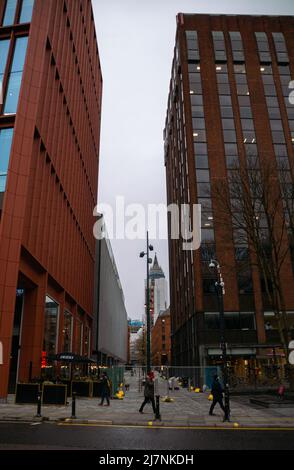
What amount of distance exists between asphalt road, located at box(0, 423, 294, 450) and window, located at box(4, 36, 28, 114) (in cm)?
1902

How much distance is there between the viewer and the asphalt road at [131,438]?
8637mm

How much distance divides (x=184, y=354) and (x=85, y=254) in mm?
20321

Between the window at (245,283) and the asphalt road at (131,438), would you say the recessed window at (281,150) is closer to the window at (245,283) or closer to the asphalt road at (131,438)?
the window at (245,283)

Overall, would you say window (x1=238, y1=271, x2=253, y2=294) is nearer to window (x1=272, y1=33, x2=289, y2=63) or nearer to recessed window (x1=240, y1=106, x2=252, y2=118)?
recessed window (x1=240, y1=106, x2=252, y2=118)

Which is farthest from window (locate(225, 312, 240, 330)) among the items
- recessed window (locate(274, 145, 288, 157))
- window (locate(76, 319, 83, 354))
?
recessed window (locate(274, 145, 288, 157))

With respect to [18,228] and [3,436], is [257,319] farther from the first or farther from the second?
[3,436]

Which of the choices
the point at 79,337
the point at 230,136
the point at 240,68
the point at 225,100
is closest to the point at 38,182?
the point at 79,337

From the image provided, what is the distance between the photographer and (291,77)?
168 feet

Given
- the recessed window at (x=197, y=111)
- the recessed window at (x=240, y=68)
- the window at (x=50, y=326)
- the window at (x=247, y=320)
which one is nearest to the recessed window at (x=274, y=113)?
the recessed window at (x=240, y=68)

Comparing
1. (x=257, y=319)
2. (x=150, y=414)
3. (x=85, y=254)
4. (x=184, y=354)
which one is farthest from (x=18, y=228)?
(x=184, y=354)

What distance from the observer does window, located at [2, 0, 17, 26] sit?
86.0ft

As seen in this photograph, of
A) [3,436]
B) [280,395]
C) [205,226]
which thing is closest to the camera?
[3,436]

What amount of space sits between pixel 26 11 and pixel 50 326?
942 inches
